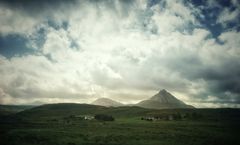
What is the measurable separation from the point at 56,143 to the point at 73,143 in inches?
131

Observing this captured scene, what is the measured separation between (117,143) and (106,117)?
79.9 meters

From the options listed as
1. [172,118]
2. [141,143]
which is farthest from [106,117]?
[141,143]

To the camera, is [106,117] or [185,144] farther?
[106,117]

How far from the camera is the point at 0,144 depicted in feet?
121

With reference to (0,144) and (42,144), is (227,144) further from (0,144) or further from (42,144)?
(0,144)

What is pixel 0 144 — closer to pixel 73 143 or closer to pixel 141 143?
pixel 73 143

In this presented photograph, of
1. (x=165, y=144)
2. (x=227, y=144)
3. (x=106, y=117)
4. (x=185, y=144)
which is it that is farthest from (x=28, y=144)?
(x=106, y=117)

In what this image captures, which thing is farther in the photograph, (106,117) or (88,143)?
(106,117)

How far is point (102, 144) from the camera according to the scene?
39531mm

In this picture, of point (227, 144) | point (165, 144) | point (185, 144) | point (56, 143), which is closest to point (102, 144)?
point (56, 143)

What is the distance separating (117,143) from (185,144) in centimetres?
1320

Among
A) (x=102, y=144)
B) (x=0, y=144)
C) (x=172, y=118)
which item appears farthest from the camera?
(x=172, y=118)

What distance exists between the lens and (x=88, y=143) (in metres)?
40.3

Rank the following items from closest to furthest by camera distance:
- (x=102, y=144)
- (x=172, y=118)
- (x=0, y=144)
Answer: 1. (x=0, y=144)
2. (x=102, y=144)
3. (x=172, y=118)
